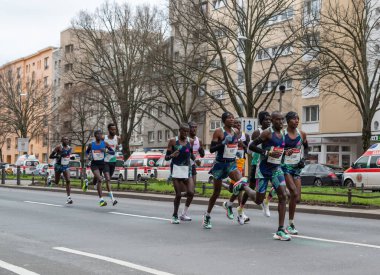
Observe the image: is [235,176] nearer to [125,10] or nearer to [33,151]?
[125,10]

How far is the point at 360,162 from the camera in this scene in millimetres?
30906

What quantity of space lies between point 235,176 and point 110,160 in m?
5.70

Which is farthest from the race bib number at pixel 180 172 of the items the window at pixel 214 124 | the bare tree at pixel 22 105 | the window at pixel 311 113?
the bare tree at pixel 22 105

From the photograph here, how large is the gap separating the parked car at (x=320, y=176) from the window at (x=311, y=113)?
15.0 metres

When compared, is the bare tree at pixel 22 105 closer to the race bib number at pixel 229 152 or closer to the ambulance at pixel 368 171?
the ambulance at pixel 368 171

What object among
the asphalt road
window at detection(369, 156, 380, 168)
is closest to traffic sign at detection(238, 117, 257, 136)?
window at detection(369, 156, 380, 168)

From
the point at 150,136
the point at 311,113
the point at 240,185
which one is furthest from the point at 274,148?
the point at 150,136

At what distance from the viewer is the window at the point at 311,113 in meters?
51.9

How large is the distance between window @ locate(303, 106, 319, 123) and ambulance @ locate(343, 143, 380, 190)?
2071 cm

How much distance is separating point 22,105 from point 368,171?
50150 millimetres

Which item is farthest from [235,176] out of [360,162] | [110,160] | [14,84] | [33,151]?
[33,151]

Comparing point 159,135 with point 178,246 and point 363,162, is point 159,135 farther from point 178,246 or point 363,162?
point 178,246

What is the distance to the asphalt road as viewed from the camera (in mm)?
7430

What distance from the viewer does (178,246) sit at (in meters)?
9.24
